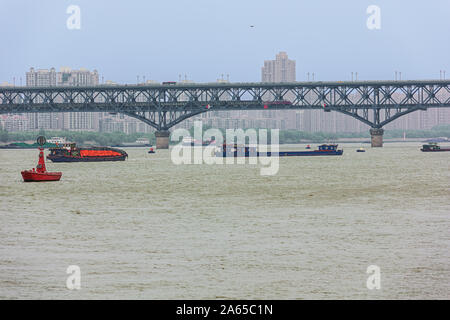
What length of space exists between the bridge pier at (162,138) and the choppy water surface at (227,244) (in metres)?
116

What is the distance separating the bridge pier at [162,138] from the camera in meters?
164

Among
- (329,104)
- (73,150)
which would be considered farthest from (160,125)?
(73,150)

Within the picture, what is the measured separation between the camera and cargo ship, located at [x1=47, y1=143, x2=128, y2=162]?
349ft

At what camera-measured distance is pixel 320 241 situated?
2498 cm

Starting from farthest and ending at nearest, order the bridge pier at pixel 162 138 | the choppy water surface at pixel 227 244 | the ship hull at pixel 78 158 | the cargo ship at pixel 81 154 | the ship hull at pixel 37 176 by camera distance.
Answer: the bridge pier at pixel 162 138 → the cargo ship at pixel 81 154 → the ship hull at pixel 78 158 → the ship hull at pixel 37 176 → the choppy water surface at pixel 227 244

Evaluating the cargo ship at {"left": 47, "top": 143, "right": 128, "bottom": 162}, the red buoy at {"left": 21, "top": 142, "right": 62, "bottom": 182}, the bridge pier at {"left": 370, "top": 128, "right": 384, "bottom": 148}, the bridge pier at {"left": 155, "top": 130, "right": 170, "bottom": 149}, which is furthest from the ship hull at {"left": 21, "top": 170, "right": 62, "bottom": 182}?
the bridge pier at {"left": 370, "top": 128, "right": 384, "bottom": 148}

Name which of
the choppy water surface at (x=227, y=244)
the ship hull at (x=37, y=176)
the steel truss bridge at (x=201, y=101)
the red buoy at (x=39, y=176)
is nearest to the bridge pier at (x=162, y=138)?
the steel truss bridge at (x=201, y=101)

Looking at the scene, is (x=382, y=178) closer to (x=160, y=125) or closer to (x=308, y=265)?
(x=308, y=265)

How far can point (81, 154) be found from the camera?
361 feet

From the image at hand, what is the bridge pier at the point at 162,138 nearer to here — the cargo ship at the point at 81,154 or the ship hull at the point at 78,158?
the cargo ship at the point at 81,154

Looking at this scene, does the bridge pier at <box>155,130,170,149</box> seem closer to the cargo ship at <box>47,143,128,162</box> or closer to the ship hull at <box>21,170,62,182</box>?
the cargo ship at <box>47,143,128,162</box>

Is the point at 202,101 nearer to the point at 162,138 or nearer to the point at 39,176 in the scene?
the point at 162,138

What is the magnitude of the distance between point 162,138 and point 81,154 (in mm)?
56403
